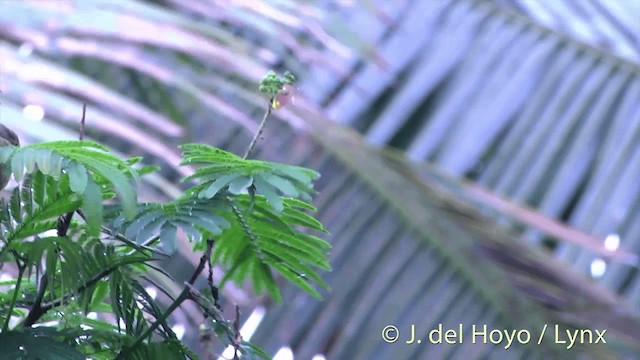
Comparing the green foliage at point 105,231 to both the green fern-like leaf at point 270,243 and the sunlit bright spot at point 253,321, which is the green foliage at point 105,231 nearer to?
the green fern-like leaf at point 270,243

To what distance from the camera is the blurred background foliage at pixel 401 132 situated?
1298 mm

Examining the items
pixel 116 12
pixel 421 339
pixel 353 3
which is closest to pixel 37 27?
pixel 116 12

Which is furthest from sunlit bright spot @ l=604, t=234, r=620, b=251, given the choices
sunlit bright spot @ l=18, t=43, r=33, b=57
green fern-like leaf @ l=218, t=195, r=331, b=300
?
green fern-like leaf @ l=218, t=195, r=331, b=300

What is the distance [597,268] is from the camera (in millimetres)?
1643

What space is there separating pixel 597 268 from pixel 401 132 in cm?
36

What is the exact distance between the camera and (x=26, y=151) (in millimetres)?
503

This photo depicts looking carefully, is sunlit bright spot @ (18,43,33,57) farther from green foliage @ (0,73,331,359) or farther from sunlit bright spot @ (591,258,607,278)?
sunlit bright spot @ (591,258,607,278)

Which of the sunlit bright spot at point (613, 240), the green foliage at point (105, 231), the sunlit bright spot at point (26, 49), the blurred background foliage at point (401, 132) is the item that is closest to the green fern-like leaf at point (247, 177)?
the green foliage at point (105, 231)

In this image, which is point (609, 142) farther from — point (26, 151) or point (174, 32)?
point (26, 151)

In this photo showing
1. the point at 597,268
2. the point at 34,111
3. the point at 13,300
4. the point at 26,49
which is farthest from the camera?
the point at 597,268

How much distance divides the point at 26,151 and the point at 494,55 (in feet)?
4.82

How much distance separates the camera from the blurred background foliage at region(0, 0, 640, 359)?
1298 mm

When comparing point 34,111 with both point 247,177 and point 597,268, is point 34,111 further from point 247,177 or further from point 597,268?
point 597,268

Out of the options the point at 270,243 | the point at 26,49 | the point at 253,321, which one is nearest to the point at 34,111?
the point at 26,49
